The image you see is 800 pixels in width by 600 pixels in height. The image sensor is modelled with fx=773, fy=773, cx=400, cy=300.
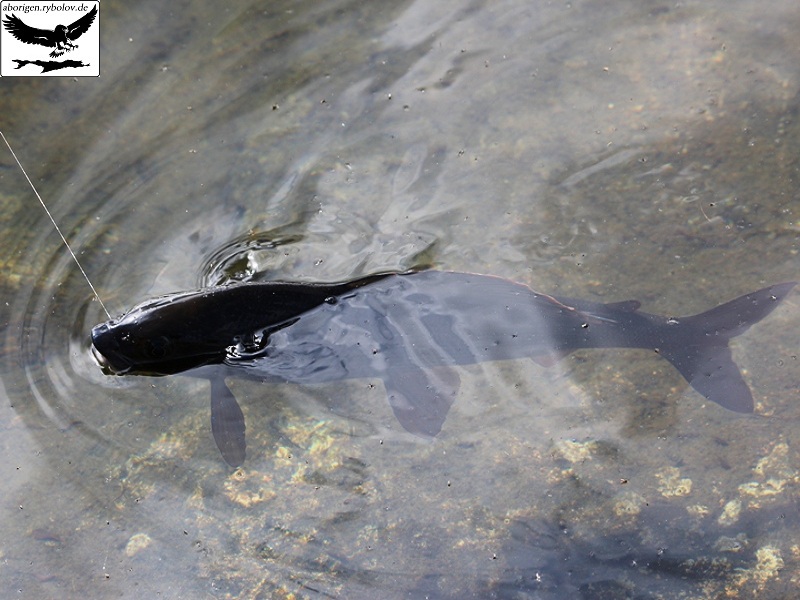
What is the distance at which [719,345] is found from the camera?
451 centimetres

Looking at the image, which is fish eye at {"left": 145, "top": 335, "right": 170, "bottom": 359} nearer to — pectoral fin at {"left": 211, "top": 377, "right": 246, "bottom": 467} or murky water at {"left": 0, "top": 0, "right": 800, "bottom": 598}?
murky water at {"left": 0, "top": 0, "right": 800, "bottom": 598}

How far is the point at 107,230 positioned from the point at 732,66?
4662 mm

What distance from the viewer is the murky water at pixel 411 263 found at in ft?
13.0

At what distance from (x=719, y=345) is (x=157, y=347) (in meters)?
3.28

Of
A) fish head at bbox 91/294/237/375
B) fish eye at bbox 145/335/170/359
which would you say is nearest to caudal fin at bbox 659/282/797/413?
fish head at bbox 91/294/237/375

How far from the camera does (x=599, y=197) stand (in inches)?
205

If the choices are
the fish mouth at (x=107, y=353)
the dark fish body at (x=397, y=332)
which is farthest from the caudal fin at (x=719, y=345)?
the fish mouth at (x=107, y=353)

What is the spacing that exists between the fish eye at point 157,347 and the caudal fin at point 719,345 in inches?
114

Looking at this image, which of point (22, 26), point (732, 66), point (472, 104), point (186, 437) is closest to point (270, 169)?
point (472, 104)

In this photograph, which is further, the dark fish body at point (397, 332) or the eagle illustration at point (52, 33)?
the eagle illustration at point (52, 33)

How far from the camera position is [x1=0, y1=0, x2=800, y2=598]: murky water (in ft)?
13.0

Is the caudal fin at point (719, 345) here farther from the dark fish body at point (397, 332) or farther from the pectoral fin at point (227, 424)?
the pectoral fin at point (227, 424)

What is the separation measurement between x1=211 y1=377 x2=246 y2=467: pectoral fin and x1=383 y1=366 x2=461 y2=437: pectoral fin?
2.87ft

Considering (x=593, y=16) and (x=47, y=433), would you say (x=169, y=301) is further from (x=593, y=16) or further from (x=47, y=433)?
(x=593, y=16)
